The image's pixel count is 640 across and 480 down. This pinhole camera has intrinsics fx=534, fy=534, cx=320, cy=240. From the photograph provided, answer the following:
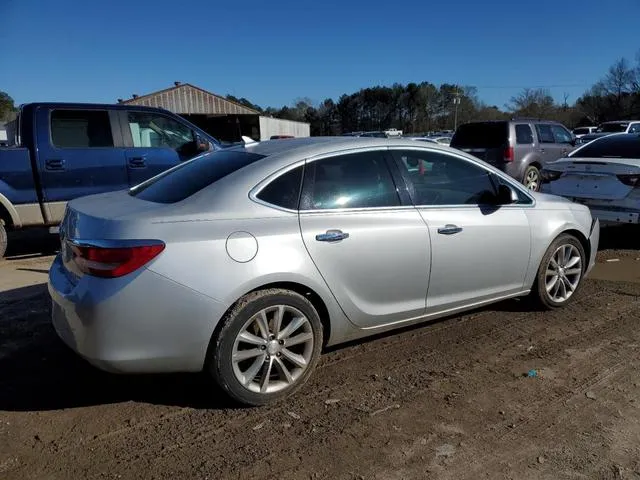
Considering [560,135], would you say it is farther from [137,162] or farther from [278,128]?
[278,128]

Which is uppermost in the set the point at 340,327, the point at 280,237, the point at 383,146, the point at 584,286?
the point at 383,146

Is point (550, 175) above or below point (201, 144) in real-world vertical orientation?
below

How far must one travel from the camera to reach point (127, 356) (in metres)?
2.85

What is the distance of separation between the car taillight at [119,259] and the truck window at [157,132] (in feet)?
17.2

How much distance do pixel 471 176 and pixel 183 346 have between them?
2614 mm

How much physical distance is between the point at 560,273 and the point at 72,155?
612 centimetres

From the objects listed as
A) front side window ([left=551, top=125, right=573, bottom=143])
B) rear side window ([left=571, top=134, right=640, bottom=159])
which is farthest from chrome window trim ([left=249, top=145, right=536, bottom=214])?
front side window ([left=551, top=125, right=573, bottom=143])

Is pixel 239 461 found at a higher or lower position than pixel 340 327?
lower

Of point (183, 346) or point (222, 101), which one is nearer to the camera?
point (183, 346)

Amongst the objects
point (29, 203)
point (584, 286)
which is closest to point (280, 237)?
point (584, 286)

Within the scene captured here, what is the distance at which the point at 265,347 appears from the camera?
317cm

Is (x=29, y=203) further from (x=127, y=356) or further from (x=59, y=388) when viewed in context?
(x=127, y=356)

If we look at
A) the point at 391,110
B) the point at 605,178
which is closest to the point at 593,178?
the point at 605,178

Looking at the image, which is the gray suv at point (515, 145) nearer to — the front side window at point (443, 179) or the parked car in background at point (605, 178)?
the parked car in background at point (605, 178)
